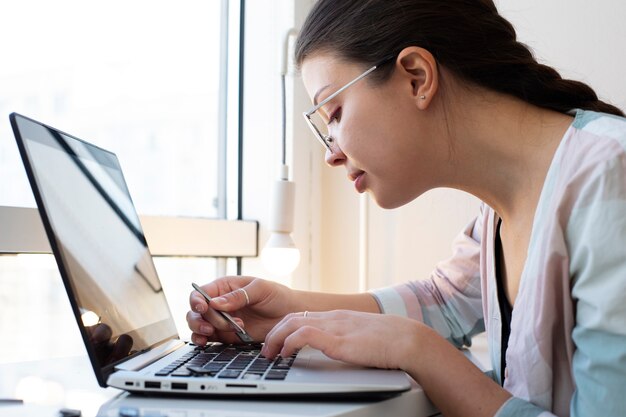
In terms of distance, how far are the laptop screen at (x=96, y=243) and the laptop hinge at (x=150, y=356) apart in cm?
1

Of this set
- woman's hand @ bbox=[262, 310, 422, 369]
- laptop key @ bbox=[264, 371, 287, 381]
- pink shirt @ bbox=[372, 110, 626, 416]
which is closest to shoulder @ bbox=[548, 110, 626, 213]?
pink shirt @ bbox=[372, 110, 626, 416]

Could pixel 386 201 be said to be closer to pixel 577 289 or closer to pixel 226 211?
pixel 577 289

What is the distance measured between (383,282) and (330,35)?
2.82ft

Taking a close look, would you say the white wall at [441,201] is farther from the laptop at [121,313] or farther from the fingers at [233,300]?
the laptop at [121,313]

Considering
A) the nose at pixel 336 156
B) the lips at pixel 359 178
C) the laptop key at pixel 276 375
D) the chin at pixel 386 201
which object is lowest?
the laptop key at pixel 276 375

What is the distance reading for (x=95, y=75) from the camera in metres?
1.32

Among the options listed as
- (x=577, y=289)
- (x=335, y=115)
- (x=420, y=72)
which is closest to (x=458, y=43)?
(x=420, y=72)

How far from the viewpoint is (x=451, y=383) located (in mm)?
657

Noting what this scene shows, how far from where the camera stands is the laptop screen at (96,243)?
648mm

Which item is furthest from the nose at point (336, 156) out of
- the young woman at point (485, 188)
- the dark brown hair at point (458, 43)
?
the dark brown hair at point (458, 43)

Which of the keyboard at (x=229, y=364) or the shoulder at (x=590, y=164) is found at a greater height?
the shoulder at (x=590, y=164)

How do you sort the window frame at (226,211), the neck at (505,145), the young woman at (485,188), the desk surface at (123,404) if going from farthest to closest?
1. the window frame at (226,211)
2. the neck at (505,145)
3. the young woman at (485,188)
4. the desk surface at (123,404)

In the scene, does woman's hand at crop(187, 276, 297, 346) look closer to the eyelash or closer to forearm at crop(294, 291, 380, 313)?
forearm at crop(294, 291, 380, 313)

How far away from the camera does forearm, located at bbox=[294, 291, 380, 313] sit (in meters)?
1.02
